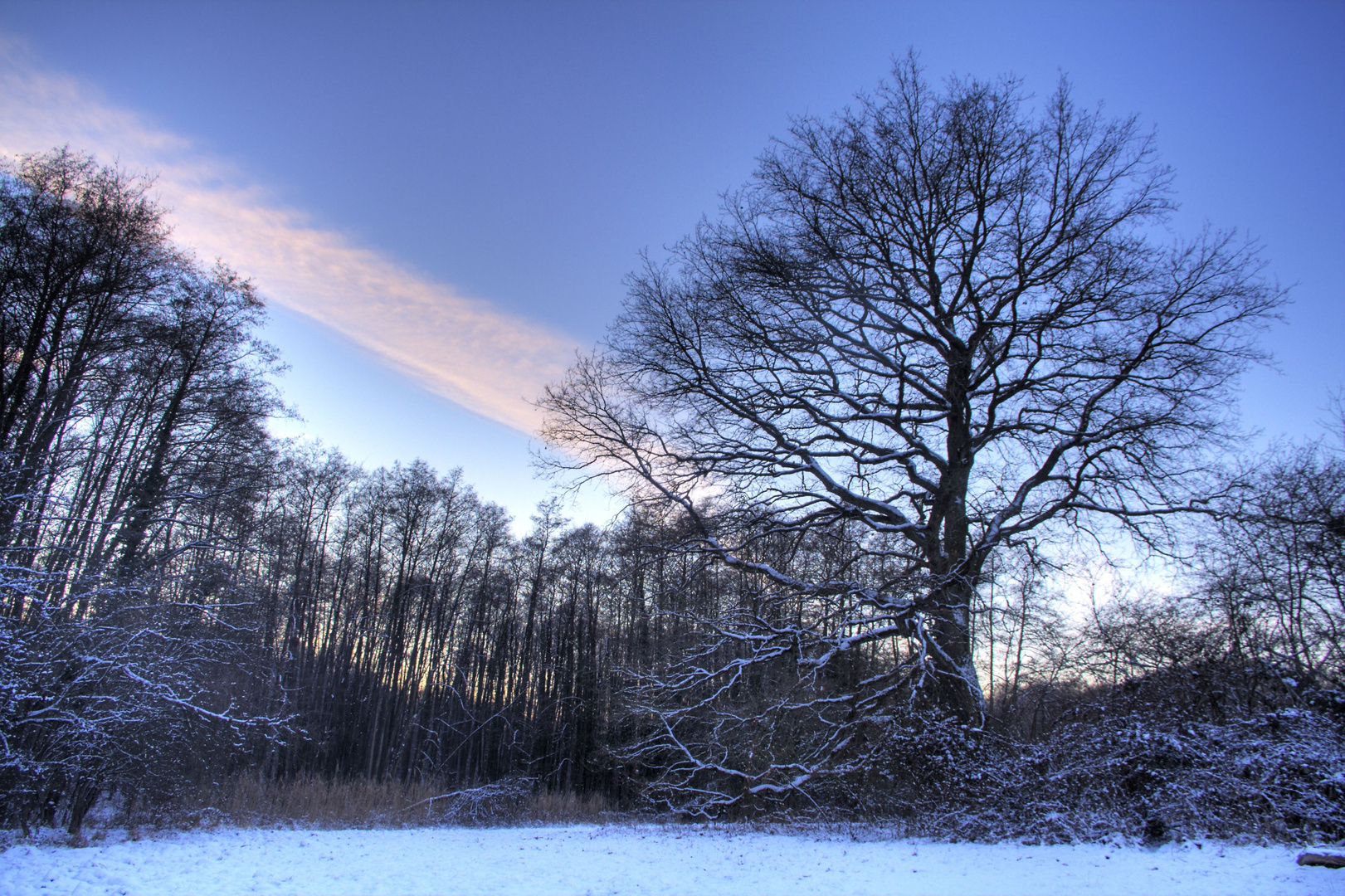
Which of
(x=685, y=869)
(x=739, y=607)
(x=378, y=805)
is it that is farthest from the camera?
(x=378, y=805)

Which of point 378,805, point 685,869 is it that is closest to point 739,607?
point 685,869

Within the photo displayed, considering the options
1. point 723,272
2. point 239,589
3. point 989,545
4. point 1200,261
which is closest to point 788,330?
point 723,272

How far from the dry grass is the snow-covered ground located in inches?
204

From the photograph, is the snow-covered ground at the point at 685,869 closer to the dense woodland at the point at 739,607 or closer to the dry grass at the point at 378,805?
the dense woodland at the point at 739,607

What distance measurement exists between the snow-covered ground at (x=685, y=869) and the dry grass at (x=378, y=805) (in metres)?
5.19

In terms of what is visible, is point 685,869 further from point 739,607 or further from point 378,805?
point 378,805

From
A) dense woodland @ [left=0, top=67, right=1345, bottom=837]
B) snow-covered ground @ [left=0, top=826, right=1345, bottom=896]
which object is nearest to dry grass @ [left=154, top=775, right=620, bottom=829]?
dense woodland @ [left=0, top=67, right=1345, bottom=837]

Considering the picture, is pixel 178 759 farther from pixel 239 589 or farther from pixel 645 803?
pixel 645 803

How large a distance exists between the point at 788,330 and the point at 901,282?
2343 millimetres

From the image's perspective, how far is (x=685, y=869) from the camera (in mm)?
7676

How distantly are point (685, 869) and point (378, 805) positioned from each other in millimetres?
14499

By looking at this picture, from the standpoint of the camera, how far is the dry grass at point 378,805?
14.7 m

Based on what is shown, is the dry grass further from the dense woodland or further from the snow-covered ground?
the snow-covered ground

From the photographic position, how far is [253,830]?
500 inches
